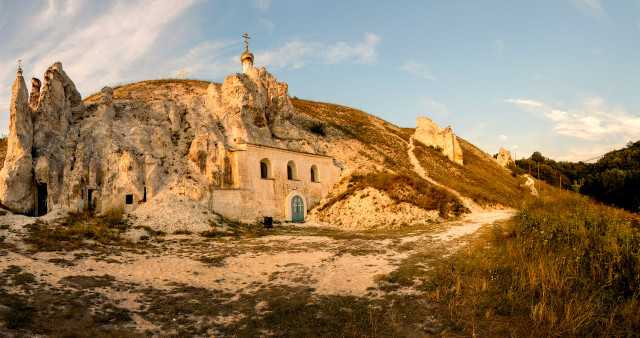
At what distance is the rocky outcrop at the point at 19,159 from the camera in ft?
57.7

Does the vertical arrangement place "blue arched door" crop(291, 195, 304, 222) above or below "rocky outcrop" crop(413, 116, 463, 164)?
below

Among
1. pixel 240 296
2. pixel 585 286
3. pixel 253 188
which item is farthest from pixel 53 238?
pixel 585 286

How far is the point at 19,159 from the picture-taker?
18156 mm

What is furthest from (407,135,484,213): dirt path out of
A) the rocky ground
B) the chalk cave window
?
the chalk cave window

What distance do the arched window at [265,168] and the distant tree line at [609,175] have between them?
701 inches

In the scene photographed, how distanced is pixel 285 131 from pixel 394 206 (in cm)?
1306

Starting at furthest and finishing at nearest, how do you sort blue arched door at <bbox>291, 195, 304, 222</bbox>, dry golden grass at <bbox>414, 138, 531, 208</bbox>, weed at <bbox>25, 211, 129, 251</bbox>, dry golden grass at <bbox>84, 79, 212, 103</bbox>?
dry golden grass at <bbox>414, 138, 531, 208</bbox> → dry golden grass at <bbox>84, 79, 212, 103</bbox> → blue arched door at <bbox>291, 195, 304, 222</bbox> → weed at <bbox>25, 211, 129, 251</bbox>

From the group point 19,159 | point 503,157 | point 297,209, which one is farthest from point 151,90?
point 503,157

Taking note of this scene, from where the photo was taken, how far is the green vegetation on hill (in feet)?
20.6

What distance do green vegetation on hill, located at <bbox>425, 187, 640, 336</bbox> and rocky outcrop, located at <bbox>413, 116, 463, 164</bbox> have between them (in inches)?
1468

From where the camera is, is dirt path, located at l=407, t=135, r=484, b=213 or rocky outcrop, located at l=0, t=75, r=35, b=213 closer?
rocky outcrop, located at l=0, t=75, r=35, b=213

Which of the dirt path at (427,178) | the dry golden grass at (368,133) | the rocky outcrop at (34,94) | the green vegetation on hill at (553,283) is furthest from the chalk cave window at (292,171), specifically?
the green vegetation on hill at (553,283)

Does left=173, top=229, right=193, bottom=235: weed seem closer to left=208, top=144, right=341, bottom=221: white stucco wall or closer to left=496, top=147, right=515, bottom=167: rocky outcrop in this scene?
left=208, top=144, right=341, bottom=221: white stucco wall

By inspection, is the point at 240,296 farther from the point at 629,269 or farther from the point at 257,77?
the point at 257,77
